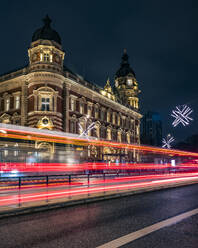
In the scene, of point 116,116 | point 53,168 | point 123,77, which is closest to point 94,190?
point 53,168

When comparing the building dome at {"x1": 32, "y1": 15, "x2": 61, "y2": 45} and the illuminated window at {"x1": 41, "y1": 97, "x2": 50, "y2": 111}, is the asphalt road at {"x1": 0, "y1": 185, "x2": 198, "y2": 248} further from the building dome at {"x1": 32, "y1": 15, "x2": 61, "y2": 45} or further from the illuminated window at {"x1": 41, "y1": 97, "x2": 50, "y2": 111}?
the building dome at {"x1": 32, "y1": 15, "x2": 61, "y2": 45}

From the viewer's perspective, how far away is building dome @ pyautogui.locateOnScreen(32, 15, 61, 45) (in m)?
39.8

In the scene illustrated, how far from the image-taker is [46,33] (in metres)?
40.3

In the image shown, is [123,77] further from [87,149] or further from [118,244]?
[118,244]

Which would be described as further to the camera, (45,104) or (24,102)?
(24,102)

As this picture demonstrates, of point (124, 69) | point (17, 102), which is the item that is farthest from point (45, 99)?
point (124, 69)

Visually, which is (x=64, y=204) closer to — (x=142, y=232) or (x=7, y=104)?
(x=142, y=232)

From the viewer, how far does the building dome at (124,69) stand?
71.2 meters

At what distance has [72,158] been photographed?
18.9m

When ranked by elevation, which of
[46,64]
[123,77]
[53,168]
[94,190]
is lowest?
[94,190]

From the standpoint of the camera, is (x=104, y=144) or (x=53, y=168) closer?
(x=53, y=168)

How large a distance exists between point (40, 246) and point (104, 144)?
17.5 meters

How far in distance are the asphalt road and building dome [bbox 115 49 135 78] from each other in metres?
63.2

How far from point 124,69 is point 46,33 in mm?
36083
